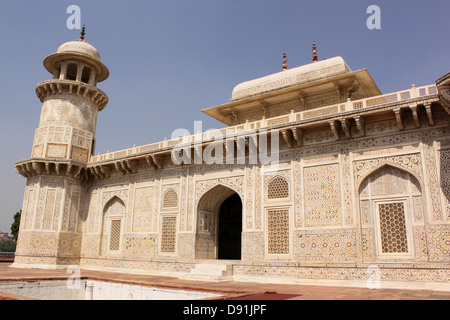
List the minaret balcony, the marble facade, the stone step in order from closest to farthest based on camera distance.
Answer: the marble facade → the stone step → the minaret balcony

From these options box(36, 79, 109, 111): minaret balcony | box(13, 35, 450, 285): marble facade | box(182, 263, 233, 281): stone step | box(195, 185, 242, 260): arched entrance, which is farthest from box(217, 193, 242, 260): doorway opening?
box(36, 79, 109, 111): minaret balcony

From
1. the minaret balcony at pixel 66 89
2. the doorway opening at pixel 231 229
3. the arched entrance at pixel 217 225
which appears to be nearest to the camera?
the arched entrance at pixel 217 225

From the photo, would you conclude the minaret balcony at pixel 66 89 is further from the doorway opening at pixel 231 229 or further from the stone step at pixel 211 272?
the stone step at pixel 211 272

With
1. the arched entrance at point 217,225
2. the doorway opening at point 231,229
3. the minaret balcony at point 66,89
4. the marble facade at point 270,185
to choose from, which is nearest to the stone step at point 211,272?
the marble facade at point 270,185

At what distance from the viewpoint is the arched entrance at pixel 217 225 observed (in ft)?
43.0

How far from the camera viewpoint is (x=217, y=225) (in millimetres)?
13914

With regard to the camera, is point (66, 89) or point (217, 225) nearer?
point (217, 225)

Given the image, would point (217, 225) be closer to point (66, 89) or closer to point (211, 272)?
point (211, 272)

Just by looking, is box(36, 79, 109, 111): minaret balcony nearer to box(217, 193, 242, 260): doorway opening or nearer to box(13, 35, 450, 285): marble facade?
box(13, 35, 450, 285): marble facade

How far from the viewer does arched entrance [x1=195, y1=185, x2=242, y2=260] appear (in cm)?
1310

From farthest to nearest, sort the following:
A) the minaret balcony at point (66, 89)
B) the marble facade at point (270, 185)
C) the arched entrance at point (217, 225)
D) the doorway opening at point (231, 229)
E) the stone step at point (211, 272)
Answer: the minaret balcony at point (66, 89) → the doorway opening at point (231, 229) → the arched entrance at point (217, 225) → the stone step at point (211, 272) → the marble facade at point (270, 185)

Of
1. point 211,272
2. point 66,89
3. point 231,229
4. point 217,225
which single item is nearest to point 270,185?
point 211,272

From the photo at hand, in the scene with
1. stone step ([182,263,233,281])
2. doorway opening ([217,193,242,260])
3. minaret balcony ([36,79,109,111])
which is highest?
minaret balcony ([36,79,109,111])
